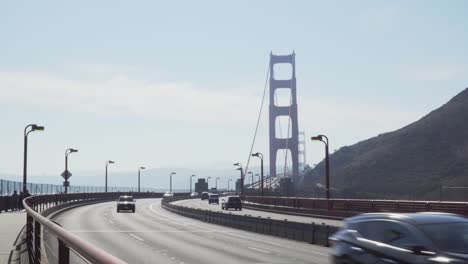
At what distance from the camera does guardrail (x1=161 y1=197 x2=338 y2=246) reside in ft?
87.5

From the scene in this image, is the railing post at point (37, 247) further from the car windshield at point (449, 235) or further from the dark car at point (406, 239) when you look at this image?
the car windshield at point (449, 235)

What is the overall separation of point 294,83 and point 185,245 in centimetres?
12074

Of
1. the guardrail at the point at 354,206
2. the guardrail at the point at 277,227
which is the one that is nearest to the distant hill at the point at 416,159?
the guardrail at the point at 354,206

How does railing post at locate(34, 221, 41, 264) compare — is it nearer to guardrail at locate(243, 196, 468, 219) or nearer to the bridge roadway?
the bridge roadway

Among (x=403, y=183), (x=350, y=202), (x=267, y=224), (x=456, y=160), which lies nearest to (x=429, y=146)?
(x=456, y=160)

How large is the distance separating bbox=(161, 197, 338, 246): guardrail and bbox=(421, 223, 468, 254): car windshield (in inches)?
590

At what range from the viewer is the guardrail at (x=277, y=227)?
87.5 feet

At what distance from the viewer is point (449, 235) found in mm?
9953

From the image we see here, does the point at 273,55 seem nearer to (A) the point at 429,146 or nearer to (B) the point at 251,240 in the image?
(A) the point at 429,146

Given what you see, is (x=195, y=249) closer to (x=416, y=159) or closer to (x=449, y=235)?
(x=449, y=235)

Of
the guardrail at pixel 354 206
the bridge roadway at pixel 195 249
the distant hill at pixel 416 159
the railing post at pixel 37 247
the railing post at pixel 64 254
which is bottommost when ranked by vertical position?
the bridge roadway at pixel 195 249

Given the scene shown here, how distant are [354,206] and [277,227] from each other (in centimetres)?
1364

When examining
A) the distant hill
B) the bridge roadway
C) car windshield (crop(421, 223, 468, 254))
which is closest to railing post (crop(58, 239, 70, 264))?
car windshield (crop(421, 223, 468, 254))

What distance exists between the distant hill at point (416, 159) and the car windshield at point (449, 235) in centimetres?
8591
